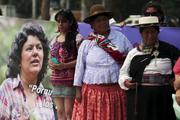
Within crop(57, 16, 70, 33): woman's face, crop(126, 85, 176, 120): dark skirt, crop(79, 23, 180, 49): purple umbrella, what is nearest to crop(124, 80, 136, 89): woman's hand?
crop(126, 85, 176, 120): dark skirt

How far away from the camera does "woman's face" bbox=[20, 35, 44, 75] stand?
6660 mm

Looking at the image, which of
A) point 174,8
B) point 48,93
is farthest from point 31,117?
point 174,8

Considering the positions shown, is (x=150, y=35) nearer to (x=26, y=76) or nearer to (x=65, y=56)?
(x=65, y=56)

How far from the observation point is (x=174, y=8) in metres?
32.2

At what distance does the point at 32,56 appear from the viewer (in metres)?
6.67

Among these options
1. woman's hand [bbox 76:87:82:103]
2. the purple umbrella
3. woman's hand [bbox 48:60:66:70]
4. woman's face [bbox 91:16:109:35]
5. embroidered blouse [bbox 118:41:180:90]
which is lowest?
woman's hand [bbox 76:87:82:103]

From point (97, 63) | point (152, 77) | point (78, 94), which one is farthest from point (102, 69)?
point (152, 77)

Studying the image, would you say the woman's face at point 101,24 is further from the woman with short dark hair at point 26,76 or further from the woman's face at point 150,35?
the woman with short dark hair at point 26,76

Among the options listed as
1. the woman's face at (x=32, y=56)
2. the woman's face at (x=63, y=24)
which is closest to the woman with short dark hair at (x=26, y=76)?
the woman's face at (x=32, y=56)

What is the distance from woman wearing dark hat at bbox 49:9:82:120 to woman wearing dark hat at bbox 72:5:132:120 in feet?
1.47

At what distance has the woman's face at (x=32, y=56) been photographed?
6.66 m

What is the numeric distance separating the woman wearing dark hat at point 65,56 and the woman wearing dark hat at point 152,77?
1.24 meters

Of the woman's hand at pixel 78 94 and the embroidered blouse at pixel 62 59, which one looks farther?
the embroidered blouse at pixel 62 59

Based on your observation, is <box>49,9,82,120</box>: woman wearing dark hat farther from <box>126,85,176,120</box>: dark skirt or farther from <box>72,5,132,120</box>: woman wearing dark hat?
<box>126,85,176,120</box>: dark skirt
